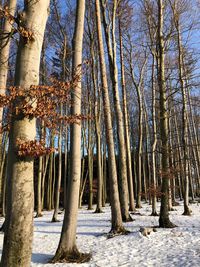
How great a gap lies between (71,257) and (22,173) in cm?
322

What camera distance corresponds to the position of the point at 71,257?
5633mm

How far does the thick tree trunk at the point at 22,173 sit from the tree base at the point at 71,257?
8.57ft

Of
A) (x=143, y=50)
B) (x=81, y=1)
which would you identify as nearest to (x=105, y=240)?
(x=81, y=1)

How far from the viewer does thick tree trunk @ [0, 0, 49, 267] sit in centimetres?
308

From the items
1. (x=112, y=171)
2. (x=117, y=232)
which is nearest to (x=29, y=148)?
(x=117, y=232)

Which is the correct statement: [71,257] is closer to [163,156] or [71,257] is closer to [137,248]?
[137,248]

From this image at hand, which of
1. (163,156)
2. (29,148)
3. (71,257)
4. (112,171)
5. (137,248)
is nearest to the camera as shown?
(29,148)

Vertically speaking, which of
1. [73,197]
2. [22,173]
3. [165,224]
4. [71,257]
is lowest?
[71,257]

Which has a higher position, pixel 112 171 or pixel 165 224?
pixel 112 171

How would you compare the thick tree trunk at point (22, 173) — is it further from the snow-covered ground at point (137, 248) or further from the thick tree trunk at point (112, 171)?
the thick tree trunk at point (112, 171)

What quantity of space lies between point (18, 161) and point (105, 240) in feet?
15.6

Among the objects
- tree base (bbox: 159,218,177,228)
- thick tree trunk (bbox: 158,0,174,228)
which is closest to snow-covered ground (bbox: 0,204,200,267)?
tree base (bbox: 159,218,177,228)

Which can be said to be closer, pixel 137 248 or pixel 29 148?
pixel 29 148

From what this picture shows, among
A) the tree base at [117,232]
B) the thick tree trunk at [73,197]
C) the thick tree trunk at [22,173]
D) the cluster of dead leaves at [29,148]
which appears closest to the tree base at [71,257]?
the thick tree trunk at [73,197]
